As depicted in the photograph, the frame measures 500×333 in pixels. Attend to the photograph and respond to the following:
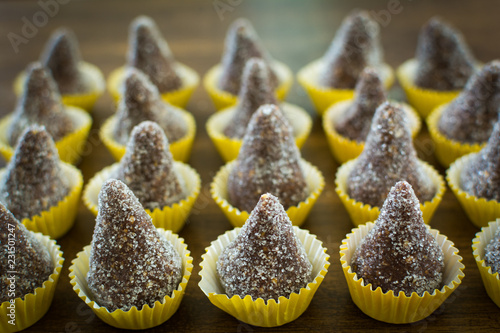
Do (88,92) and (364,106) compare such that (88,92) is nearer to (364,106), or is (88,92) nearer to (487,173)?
(364,106)

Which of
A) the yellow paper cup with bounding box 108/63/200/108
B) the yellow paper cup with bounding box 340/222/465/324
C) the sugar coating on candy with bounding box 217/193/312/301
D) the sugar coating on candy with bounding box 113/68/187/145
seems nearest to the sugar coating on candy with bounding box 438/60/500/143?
the yellow paper cup with bounding box 340/222/465/324

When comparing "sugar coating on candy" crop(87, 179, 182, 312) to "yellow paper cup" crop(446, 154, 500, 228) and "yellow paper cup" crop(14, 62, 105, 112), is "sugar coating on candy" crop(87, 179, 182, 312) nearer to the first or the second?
"yellow paper cup" crop(446, 154, 500, 228)

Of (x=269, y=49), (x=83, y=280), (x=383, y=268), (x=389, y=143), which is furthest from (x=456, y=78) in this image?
(x=83, y=280)

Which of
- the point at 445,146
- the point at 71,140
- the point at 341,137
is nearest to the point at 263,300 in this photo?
the point at 341,137

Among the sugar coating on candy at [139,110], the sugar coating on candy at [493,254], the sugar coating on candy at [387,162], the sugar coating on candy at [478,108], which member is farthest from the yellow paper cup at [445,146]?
the sugar coating on candy at [139,110]

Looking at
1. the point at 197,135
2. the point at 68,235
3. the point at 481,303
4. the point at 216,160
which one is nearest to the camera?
the point at 481,303

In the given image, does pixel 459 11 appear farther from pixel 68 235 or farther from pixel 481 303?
pixel 68 235
